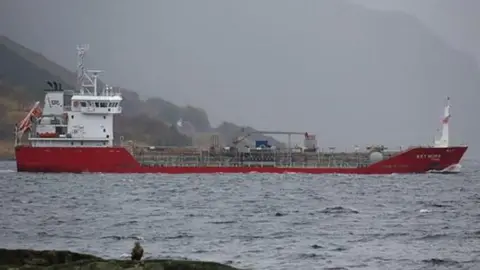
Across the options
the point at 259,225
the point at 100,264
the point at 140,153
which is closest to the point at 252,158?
the point at 140,153

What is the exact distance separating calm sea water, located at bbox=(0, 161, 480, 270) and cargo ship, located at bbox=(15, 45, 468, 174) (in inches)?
839

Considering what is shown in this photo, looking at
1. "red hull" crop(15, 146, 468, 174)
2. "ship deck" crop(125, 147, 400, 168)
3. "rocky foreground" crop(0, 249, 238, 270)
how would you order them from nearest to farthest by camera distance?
"rocky foreground" crop(0, 249, 238, 270) → "red hull" crop(15, 146, 468, 174) → "ship deck" crop(125, 147, 400, 168)

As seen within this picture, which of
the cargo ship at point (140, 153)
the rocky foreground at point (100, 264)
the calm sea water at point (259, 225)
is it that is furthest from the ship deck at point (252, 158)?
the rocky foreground at point (100, 264)

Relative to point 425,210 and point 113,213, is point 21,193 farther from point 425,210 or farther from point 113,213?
point 425,210

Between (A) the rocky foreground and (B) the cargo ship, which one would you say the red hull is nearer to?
(B) the cargo ship

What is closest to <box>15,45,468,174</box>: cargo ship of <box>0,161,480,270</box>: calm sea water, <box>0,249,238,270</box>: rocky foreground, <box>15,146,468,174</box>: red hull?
<box>15,146,468,174</box>: red hull

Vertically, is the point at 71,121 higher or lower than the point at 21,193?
higher

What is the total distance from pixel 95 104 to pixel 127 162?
7740mm

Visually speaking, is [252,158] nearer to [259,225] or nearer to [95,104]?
[95,104]

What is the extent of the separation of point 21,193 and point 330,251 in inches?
1479

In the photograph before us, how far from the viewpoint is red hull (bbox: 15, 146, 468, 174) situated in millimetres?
83750

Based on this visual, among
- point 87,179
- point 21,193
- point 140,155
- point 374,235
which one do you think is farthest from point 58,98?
point 374,235

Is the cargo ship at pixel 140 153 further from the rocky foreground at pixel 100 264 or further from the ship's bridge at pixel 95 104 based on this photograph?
the rocky foreground at pixel 100 264

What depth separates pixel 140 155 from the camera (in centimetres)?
9269
